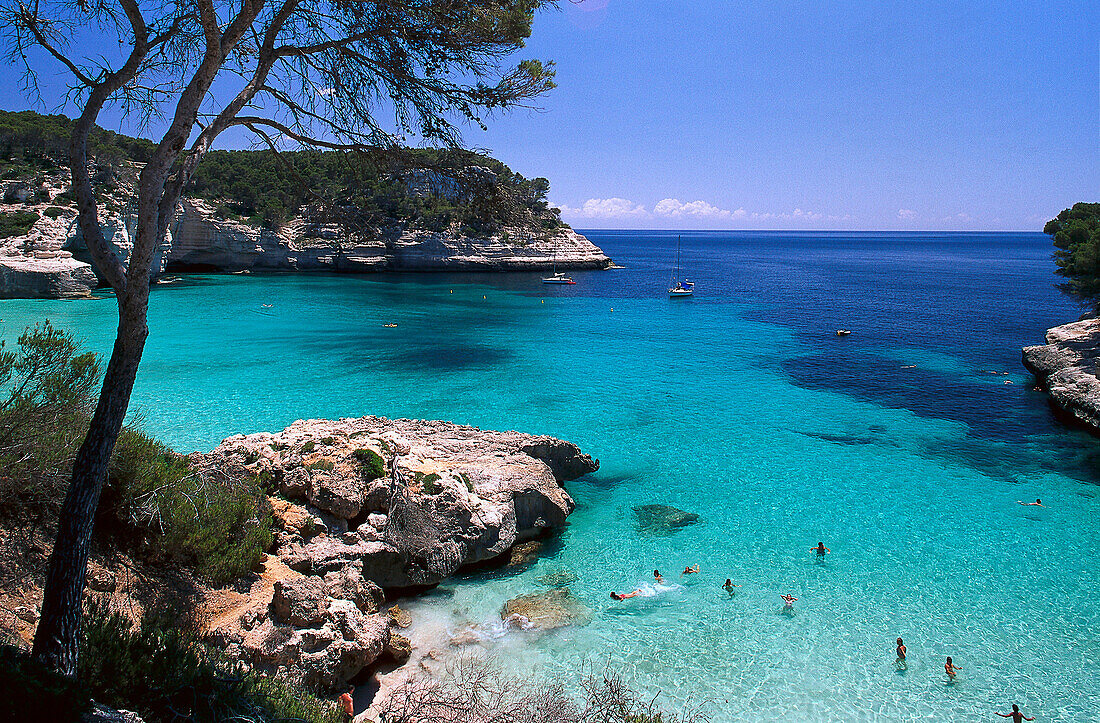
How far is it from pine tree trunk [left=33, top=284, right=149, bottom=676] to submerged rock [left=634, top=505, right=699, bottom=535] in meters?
9.76

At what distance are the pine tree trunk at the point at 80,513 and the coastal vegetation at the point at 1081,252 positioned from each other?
3404 cm

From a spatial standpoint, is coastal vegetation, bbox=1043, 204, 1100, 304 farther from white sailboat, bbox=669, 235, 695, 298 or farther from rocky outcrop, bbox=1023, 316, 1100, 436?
white sailboat, bbox=669, 235, 695, 298

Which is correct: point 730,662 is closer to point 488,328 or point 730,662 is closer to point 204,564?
point 204,564

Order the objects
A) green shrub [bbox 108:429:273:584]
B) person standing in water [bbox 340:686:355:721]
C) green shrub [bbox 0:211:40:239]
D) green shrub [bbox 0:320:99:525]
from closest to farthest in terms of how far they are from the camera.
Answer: green shrub [bbox 0:320:99:525], person standing in water [bbox 340:686:355:721], green shrub [bbox 108:429:273:584], green shrub [bbox 0:211:40:239]

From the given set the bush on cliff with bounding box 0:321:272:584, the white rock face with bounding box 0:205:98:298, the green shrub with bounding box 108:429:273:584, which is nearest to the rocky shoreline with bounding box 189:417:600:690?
the green shrub with bounding box 108:429:273:584

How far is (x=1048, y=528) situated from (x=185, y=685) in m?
16.2

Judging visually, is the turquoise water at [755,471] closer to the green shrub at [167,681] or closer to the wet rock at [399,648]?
the wet rock at [399,648]

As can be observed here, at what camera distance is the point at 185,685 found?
4.61 metres

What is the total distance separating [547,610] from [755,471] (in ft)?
27.6

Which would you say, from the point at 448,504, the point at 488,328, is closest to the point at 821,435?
the point at 448,504

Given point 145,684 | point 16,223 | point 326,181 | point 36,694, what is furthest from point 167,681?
point 16,223

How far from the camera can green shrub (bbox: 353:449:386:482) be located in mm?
10219

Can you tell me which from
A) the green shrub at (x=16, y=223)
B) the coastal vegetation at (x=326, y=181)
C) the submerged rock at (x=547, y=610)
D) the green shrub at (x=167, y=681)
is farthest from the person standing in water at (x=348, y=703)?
the green shrub at (x=16, y=223)

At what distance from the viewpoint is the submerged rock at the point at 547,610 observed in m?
8.99
